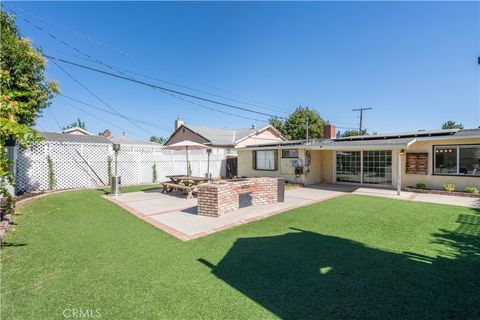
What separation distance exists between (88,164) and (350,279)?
539 inches

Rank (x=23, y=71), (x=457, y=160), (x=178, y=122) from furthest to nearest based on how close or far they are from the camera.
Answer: (x=178, y=122), (x=457, y=160), (x=23, y=71)

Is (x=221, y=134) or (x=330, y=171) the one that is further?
(x=221, y=134)

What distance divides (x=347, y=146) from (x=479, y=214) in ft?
18.2

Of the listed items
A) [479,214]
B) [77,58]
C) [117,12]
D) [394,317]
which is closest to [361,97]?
[479,214]

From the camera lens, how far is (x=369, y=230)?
17.8ft

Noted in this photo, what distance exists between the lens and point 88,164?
12.8 meters

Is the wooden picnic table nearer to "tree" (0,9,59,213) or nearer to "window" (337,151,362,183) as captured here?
"tree" (0,9,59,213)

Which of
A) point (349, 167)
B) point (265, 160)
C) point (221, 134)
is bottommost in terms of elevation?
point (349, 167)

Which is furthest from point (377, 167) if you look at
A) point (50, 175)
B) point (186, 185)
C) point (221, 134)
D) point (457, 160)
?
point (50, 175)

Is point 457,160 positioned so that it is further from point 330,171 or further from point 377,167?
point 330,171

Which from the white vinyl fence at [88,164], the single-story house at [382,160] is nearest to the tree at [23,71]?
the white vinyl fence at [88,164]

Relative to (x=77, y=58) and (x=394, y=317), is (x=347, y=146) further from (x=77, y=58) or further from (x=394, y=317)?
(x=77, y=58)

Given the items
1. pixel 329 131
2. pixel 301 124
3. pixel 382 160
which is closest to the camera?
pixel 382 160

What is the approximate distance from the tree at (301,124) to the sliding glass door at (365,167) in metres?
19.4
